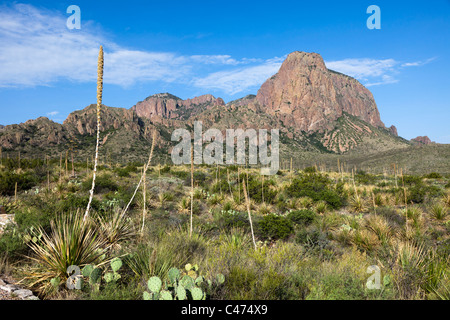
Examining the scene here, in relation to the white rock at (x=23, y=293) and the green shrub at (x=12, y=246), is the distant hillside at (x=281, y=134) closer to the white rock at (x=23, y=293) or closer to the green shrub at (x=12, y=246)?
the green shrub at (x=12, y=246)

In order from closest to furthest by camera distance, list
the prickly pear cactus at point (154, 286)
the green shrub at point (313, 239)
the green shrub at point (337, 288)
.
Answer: the prickly pear cactus at point (154, 286)
the green shrub at point (337, 288)
the green shrub at point (313, 239)

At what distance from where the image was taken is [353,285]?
12.0ft

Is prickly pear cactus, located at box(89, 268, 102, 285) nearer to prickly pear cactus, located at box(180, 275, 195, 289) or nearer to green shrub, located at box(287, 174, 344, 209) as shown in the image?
prickly pear cactus, located at box(180, 275, 195, 289)

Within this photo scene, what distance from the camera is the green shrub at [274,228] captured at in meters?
8.85

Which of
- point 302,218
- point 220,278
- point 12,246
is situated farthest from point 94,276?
point 302,218

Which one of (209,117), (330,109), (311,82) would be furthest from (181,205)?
(311,82)

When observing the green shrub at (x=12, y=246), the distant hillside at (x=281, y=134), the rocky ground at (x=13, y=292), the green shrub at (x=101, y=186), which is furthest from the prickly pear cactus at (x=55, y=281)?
the distant hillside at (x=281, y=134)

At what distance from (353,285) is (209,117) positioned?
11734 cm

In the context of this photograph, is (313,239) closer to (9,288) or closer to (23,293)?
(23,293)

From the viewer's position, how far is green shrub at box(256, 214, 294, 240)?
348 inches

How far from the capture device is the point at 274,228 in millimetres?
8969

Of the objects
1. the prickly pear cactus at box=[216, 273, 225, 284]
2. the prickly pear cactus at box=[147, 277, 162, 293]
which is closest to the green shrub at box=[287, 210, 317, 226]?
the prickly pear cactus at box=[216, 273, 225, 284]
